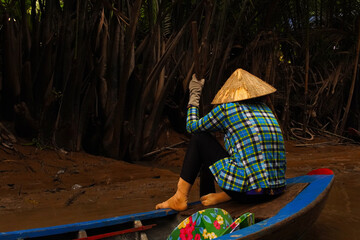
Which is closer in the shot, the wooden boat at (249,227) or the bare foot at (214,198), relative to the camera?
the wooden boat at (249,227)

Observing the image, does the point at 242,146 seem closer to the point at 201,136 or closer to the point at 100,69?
the point at 201,136

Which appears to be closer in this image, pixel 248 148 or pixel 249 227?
pixel 249 227

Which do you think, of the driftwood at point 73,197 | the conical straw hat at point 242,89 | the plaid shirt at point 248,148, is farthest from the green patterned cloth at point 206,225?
the driftwood at point 73,197

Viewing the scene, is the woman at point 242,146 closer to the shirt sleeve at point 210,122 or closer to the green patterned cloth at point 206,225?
the shirt sleeve at point 210,122

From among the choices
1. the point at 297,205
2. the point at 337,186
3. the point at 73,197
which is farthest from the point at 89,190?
the point at 337,186

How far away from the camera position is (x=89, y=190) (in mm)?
3803

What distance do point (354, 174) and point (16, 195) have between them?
3.86 meters

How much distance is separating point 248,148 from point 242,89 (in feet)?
1.14

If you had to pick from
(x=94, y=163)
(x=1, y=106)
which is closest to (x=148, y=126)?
(x=94, y=163)

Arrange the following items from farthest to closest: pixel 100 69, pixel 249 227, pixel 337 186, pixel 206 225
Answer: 1. pixel 100 69
2. pixel 337 186
3. pixel 206 225
4. pixel 249 227

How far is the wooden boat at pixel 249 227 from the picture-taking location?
194cm

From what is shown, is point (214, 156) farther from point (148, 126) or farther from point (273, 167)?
point (148, 126)

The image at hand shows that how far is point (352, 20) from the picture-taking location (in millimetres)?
7602

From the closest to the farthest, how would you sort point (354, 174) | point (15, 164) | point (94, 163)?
1. point (15, 164)
2. point (94, 163)
3. point (354, 174)
